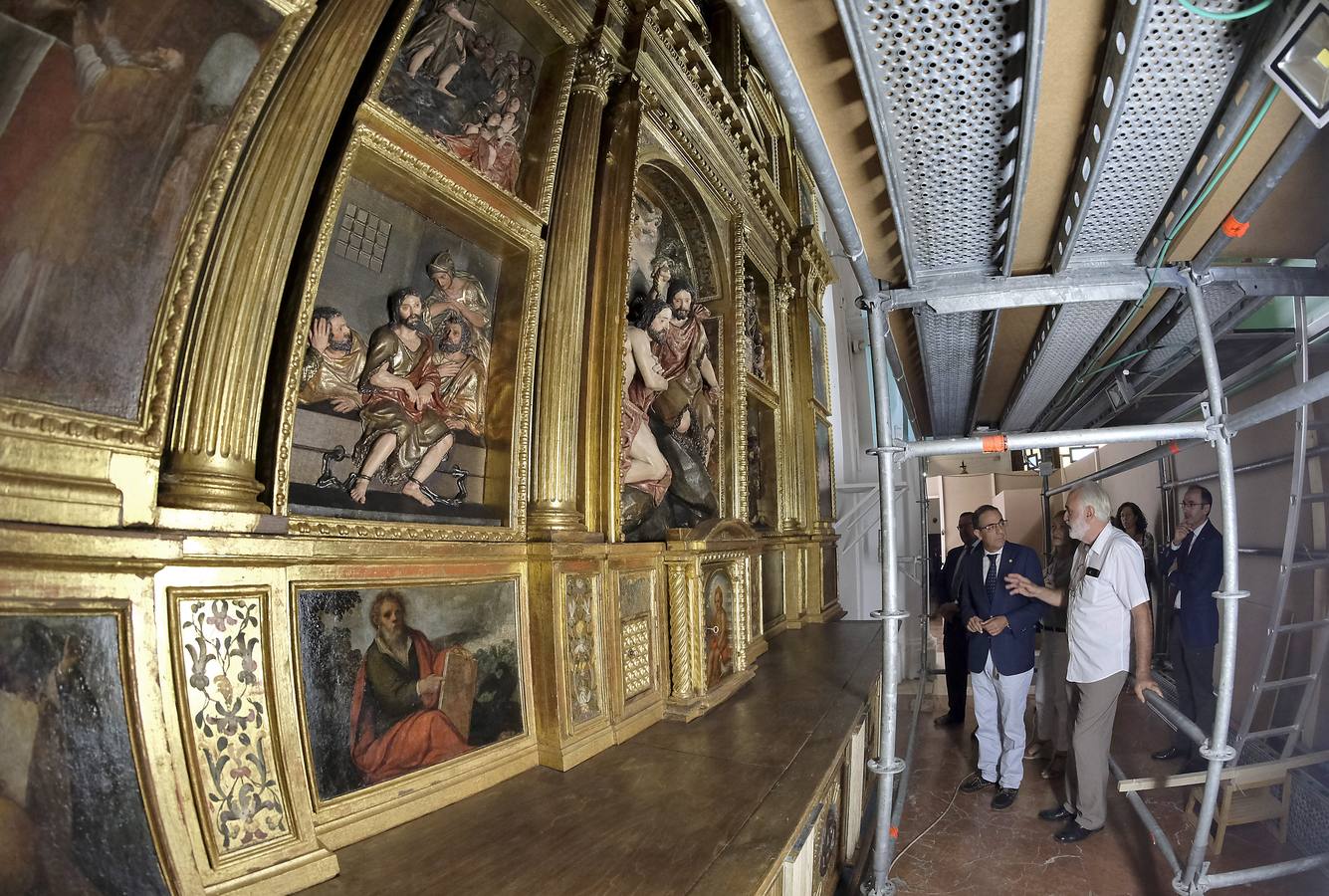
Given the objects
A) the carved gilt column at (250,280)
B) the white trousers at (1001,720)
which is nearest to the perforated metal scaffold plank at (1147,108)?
the carved gilt column at (250,280)

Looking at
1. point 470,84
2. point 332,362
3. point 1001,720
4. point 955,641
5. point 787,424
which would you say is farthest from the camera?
point 787,424

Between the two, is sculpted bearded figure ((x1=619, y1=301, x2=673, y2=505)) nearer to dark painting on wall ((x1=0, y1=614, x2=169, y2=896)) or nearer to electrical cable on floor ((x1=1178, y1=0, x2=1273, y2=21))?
dark painting on wall ((x1=0, y1=614, x2=169, y2=896))

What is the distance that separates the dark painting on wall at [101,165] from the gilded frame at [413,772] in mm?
760

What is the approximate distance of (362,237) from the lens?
2.45 m

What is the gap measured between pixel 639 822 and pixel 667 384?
2.69 m

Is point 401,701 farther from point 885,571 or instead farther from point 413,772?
point 885,571

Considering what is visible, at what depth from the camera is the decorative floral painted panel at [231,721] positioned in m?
1.61

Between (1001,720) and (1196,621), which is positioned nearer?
(1001,720)

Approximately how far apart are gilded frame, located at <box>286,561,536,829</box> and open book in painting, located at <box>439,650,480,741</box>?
0.43 ft

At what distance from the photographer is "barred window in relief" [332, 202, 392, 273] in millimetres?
2375

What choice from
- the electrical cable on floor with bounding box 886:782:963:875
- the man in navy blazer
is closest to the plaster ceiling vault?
the man in navy blazer

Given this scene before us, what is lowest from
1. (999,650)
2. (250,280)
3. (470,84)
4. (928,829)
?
(928,829)

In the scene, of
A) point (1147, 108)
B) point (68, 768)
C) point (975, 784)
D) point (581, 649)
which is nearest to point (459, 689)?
point (581, 649)

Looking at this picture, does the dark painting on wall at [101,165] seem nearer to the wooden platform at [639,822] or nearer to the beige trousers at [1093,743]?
the wooden platform at [639,822]
